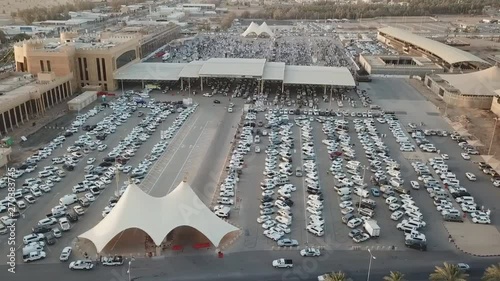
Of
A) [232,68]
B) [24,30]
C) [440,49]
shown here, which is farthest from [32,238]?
[24,30]


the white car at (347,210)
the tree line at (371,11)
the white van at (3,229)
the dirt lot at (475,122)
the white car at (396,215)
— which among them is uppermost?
the tree line at (371,11)

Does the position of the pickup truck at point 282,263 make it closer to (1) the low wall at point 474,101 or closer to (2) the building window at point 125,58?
(1) the low wall at point 474,101

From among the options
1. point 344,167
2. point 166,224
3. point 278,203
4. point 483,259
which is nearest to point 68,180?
point 166,224

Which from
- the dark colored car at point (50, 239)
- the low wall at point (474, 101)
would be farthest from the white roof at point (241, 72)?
the dark colored car at point (50, 239)

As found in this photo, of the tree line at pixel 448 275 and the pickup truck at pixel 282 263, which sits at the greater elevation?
the tree line at pixel 448 275

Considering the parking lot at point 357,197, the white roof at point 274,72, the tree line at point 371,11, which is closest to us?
the parking lot at point 357,197

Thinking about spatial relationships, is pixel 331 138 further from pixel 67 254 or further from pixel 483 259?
pixel 67 254
